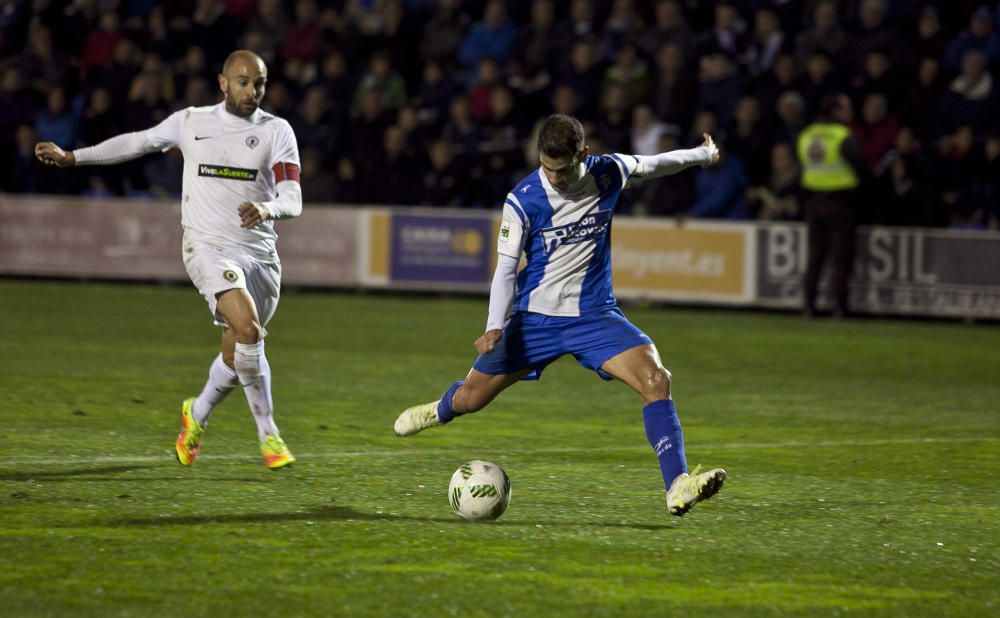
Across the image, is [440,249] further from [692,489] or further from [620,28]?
[692,489]

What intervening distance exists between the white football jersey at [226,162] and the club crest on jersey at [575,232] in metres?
1.62

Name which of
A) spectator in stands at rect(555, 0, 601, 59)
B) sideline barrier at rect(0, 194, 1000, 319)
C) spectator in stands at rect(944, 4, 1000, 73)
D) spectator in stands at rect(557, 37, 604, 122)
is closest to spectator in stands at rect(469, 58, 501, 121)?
spectator in stands at rect(555, 0, 601, 59)

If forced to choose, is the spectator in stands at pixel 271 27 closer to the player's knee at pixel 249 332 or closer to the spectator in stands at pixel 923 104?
the spectator in stands at pixel 923 104

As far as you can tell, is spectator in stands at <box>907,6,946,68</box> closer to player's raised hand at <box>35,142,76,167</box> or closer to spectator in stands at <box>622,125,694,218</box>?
spectator in stands at <box>622,125,694,218</box>

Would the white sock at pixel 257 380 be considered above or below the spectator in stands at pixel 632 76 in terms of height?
below

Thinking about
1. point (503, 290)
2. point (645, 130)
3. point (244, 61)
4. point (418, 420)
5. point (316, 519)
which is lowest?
point (316, 519)

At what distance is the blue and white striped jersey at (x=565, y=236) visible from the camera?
6.80 m

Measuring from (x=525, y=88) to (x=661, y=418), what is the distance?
1374 centimetres

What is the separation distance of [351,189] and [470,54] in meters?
2.61

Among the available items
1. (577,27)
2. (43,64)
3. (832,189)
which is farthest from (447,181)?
(43,64)

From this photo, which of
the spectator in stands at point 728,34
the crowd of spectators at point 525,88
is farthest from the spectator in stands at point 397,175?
the spectator in stands at point 728,34

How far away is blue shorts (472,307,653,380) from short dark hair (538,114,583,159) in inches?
29.3

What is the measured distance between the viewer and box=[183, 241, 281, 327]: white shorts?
7.76m

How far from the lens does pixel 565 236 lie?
6.86 metres
